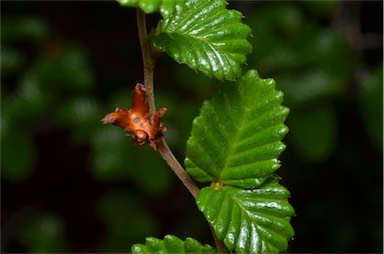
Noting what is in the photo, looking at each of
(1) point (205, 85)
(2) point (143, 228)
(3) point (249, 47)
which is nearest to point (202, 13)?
(3) point (249, 47)

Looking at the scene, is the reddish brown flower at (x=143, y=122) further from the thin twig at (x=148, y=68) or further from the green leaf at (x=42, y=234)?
the green leaf at (x=42, y=234)

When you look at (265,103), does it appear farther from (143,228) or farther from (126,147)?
(143,228)

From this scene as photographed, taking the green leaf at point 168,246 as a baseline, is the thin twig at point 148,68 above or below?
above

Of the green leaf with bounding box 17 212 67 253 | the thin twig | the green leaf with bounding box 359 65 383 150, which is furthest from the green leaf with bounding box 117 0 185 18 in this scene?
the green leaf with bounding box 17 212 67 253

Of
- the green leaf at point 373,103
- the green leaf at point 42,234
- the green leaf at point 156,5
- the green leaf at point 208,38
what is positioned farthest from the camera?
the green leaf at point 42,234

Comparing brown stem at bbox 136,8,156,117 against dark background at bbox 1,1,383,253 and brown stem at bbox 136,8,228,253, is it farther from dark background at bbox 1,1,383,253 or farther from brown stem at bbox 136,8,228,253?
dark background at bbox 1,1,383,253

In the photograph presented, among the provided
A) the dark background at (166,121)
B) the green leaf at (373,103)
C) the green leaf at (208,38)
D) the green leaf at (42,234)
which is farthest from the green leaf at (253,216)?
the green leaf at (42,234)
